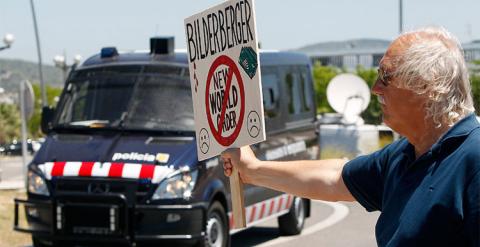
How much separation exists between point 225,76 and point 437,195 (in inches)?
63.1

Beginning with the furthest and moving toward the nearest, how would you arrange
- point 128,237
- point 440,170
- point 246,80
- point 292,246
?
1. point 292,246
2. point 128,237
3. point 246,80
4. point 440,170

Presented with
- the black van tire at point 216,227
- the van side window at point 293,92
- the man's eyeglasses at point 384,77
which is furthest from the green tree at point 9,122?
the man's eyeglasses at point 384,77

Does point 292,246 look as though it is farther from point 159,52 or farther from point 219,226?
point 159,52

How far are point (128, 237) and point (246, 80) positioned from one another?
22.2 feet

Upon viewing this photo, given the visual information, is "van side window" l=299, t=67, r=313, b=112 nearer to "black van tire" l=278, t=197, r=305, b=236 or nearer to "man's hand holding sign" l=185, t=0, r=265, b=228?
"black van tire" l=278, t=197, r=305, b=236

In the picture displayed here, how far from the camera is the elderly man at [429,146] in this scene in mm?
3369

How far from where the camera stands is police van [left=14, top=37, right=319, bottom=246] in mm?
11234

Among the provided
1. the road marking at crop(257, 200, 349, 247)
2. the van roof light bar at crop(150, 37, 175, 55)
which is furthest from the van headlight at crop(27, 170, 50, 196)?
the road marking at crop(257, 200, 349, 247)

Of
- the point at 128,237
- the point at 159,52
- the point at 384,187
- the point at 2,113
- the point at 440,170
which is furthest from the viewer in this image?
the point at 2,113

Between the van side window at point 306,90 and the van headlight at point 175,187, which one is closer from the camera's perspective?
the van headlight at point 175,187

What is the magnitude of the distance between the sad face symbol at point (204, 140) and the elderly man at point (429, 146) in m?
1.22

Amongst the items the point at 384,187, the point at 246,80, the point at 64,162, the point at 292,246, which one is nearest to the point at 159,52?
the point at 64,162

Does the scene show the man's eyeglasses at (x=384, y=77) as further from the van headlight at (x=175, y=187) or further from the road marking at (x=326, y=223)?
the road marking at (x=326, y=223)

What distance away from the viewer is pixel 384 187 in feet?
12.6
